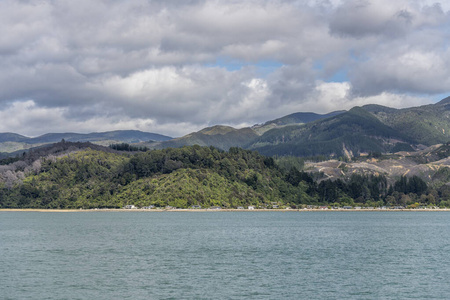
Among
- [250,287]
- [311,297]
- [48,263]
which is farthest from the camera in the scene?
[48,263]

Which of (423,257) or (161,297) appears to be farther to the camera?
(423,257)

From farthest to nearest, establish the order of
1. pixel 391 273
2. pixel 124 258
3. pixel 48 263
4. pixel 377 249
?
pixel 377 249
pixel 124 258
pixel 48 263
pixel 391 273

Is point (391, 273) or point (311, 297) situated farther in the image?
point (391, 273)

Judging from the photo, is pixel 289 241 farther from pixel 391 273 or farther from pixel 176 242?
pixel 391 273

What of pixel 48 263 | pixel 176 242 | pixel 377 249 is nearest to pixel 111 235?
pixel 176 242

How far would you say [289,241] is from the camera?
134 m

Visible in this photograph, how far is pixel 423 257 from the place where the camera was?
10319 cm

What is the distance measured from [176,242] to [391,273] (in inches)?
2504

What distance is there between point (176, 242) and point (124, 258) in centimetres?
3311

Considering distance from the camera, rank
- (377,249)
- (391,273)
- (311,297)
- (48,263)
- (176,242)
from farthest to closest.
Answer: (176,242) < (377,249) < (48,263) < (391,273) < (311,297)

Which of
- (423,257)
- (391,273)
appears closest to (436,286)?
(391,273)

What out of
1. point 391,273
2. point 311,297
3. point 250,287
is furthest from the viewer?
point 391,273

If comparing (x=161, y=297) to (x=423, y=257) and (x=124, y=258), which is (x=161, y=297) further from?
(x=423, y=257)

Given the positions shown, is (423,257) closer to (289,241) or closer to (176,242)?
(289,241)
